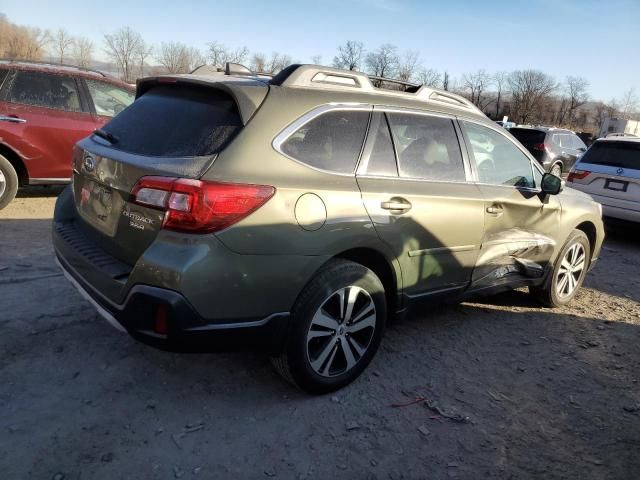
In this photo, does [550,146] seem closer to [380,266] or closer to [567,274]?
[567,274]

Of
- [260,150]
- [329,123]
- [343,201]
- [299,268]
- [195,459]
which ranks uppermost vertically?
[329,123]

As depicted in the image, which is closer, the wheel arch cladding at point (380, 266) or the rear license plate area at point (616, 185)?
the wheel arch cladding at point (380, 266)

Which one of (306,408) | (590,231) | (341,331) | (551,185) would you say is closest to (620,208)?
(590,231)

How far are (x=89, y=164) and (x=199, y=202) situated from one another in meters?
1.05

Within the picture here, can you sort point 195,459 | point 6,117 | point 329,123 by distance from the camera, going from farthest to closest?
point 6,117 < point 329,123 < point 195,459

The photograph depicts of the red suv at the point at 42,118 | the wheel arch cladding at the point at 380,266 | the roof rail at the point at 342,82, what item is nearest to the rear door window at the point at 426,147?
the roof rail at the point at 342,82

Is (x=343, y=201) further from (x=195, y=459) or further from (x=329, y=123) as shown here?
(x=195, y=459)

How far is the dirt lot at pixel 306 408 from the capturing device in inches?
95.8

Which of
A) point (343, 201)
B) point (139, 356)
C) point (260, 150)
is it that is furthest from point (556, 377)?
point (139, 356)

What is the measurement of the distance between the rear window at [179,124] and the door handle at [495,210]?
6.71 feet

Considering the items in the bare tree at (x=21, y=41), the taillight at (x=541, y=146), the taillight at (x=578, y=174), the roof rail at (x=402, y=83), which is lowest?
the taillight at (x=578, y=174)

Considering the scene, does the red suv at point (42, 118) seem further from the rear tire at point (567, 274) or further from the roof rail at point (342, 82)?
the rear tire at point (567, 274)

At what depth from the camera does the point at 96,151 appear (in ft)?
9.48

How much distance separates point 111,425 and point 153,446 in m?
0.28
